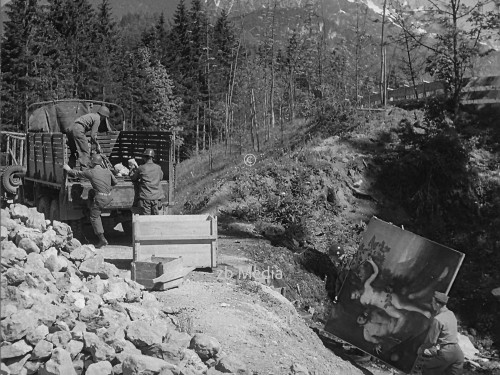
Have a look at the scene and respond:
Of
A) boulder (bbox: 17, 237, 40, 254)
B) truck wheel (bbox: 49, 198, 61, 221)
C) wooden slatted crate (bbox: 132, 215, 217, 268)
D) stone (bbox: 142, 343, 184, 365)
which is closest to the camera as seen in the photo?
stone (bbox: 142, 343, 184, 365)

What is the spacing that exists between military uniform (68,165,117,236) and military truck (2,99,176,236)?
319mm

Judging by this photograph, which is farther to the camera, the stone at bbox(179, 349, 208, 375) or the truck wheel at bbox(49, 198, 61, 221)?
the truck wheel at bbox(49, 198, 61, 221)

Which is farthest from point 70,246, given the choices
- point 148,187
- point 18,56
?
point 18,56

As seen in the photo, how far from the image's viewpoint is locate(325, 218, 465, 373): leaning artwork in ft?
31.3

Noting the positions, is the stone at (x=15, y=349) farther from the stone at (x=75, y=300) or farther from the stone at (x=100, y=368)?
the stone at (x=75, y=300)

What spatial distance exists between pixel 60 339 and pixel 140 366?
85 centimetres

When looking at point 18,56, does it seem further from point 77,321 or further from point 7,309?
point 7,309

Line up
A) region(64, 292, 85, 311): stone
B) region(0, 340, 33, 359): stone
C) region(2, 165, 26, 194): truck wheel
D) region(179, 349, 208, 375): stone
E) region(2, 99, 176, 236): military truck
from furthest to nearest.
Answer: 1. region(2, 99, 176, 236): military truck
2. region(2, 165, 26, 194): truck wheel
3. region(64, 292, 85, 311): stone
4. region(179, 349, 208, 375): stone
5. region(0, 340, 33, 359): stone

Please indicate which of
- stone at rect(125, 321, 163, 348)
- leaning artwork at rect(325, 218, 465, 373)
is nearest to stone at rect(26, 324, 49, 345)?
stone at rect(125, 321, 163, 348)

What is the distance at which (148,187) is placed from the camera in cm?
1234

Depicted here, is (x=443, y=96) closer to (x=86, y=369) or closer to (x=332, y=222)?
(x=332, y=222)

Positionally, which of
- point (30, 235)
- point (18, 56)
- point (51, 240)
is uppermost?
point (18, 56)

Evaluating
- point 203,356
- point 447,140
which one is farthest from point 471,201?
point 203,356

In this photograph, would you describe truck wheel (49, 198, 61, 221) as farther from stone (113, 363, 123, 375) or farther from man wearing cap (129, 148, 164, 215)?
stone (113, 363, 123, 375)
